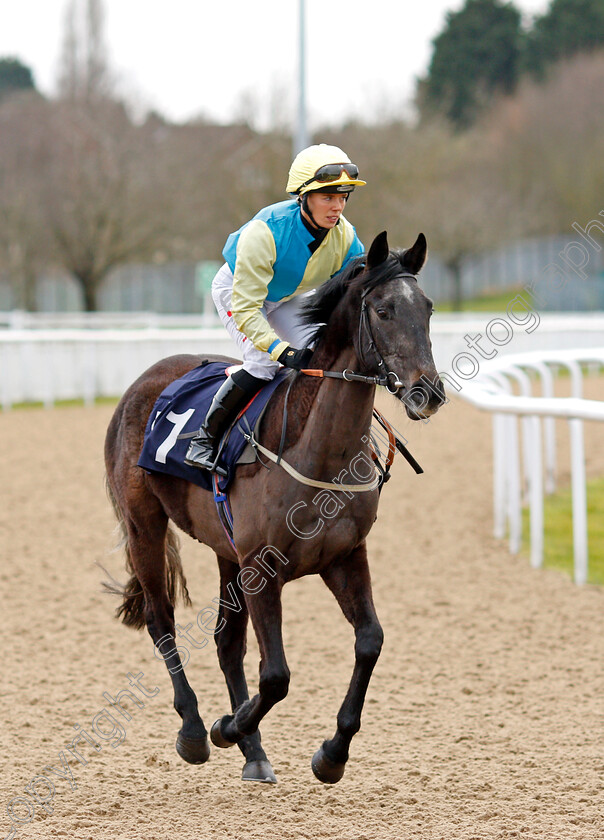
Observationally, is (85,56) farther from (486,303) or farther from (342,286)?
(342,286)

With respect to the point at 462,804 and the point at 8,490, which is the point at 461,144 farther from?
the point at 462,804

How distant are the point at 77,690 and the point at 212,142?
26077mm

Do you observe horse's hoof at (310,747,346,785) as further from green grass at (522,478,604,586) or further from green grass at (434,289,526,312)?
green grass at (434,289,526,312)

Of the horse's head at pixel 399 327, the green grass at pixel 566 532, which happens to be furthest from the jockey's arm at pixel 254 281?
the green grass at pixel 566 532

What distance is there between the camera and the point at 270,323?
3.73 m

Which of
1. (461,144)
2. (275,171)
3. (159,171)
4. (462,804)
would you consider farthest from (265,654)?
(461,144)

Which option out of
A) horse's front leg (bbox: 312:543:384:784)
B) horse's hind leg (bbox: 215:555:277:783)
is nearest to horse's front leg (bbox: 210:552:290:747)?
horse's front leg (bbox: 312:543:384:784)

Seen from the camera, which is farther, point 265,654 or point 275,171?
point 275,171

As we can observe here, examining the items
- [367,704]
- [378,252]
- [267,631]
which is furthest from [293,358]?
[367,704]

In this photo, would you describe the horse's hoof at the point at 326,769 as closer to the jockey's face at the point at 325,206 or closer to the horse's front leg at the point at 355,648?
the horse's front leg at the point at 355,648

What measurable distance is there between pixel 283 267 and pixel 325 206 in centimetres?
26

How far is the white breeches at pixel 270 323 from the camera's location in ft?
11.6

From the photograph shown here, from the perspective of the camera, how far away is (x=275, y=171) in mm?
23781

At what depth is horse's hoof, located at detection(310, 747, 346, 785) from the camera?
330 centimetres
